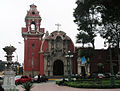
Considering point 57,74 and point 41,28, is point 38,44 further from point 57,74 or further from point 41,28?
point 57,74

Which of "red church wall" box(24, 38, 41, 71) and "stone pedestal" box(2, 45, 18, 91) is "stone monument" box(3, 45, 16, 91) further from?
"red church wall" box(24, 38, 41, 71)

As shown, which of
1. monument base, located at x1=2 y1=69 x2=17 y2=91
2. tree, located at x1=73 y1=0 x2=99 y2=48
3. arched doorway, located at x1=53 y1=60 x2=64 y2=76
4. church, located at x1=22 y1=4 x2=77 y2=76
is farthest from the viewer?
arched doorway, located at x1=53 y1=60 x2=64 y2=76

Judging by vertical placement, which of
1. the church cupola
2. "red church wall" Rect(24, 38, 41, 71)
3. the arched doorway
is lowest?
the arched doorway

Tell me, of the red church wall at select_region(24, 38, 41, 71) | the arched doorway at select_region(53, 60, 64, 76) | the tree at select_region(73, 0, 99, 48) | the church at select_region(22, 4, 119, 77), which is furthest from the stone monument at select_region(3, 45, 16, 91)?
the arched doorway at select_region(53, 60, 64, 76)

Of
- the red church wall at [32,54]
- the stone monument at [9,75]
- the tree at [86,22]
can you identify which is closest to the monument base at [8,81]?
the stone monument at [9,75]

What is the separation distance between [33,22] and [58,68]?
15.4 meters

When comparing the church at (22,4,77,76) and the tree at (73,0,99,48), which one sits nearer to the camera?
the tree at (73,0,99,48)

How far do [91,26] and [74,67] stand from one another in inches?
687

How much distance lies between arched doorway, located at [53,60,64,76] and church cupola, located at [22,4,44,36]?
9630mm

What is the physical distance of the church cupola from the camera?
49356mm

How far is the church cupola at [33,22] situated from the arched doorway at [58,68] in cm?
963

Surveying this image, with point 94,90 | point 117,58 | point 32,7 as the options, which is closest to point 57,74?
point 117,58

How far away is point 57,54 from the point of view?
47.7 metres

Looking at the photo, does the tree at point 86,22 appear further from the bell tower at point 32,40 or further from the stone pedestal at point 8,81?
the stone pedestal at point 8,81
